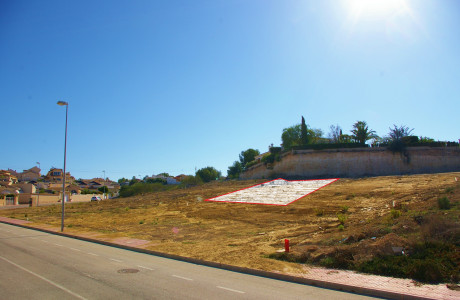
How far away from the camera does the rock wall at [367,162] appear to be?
4016cm

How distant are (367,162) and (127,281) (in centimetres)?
4193

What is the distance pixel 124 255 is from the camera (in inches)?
463

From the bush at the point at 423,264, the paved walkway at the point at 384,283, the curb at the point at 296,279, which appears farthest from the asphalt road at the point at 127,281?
the bush at the point at 423,264

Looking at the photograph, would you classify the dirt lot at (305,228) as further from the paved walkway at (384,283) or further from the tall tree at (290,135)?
the tall tree at (290,135)

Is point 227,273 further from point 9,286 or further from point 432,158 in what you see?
point 432,158

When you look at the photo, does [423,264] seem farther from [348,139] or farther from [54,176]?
[54,176]

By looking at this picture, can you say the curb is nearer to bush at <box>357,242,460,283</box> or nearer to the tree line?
bush at <box>357,242,460,283</box>

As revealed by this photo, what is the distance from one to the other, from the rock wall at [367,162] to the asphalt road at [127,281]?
37.9m

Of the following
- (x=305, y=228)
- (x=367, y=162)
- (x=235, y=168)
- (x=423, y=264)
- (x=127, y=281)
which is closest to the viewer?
(x=423, y=264)

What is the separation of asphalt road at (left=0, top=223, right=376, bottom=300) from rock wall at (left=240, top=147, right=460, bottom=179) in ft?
124

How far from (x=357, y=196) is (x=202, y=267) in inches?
693

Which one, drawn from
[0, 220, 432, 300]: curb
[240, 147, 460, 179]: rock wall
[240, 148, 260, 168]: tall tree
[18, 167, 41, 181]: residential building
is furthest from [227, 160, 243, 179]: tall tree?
[18, 167, 41, 181]: residential building

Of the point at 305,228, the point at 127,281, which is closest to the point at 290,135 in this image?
the point at 305,228

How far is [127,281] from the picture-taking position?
301 inches
